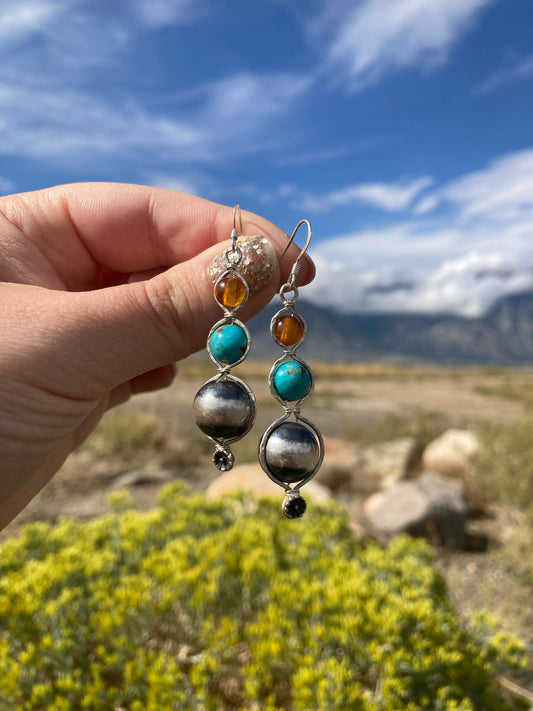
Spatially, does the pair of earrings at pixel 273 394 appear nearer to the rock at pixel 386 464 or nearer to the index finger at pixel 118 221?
the index finger at pixel 118 221

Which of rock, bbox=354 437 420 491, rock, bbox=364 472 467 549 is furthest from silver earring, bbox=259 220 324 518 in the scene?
rock, bbox=354 437 420 491

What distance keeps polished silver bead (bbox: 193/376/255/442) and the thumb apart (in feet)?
1.19

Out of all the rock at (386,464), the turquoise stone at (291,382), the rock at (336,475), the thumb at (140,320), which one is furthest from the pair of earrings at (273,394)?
the rock at (386,464)

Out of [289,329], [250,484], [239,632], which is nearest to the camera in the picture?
[289,329]

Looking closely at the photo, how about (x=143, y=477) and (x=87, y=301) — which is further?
(x=143, y=477)

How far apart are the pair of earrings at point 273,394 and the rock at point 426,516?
5092 millimetres

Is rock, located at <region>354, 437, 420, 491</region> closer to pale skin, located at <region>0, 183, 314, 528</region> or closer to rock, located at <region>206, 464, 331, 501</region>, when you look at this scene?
rock, located at <region>206, 464, 331, 501</region>

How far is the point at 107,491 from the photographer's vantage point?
8.56 m

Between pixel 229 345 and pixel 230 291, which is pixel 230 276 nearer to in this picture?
pixel 230 291

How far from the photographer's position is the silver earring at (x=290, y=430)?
5.31 ft

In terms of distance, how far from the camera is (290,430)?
1653 millimetres

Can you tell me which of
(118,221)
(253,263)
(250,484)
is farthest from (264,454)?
(250,484)

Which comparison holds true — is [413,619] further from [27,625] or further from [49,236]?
[49,236]

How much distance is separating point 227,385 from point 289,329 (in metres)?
0.32
